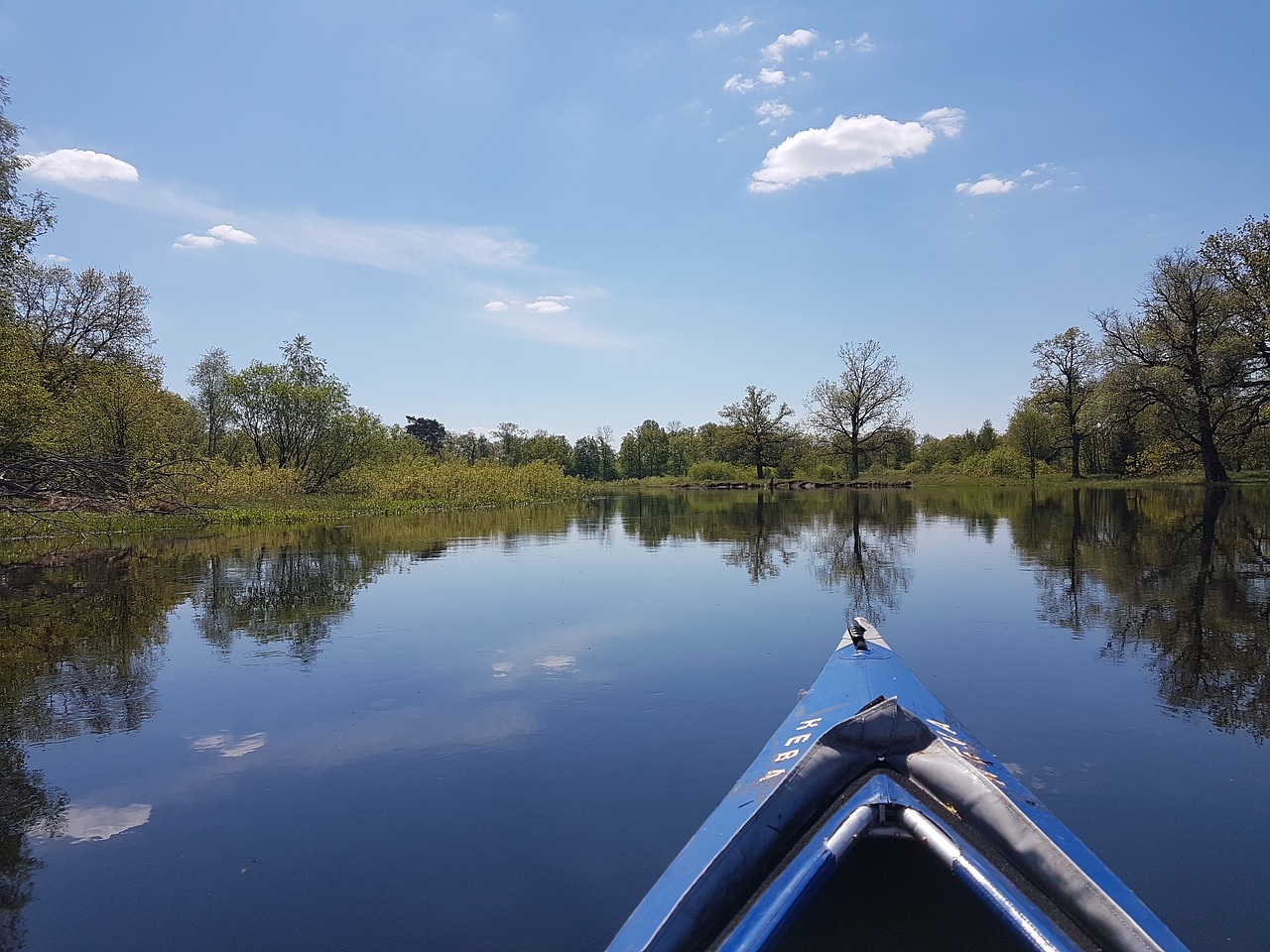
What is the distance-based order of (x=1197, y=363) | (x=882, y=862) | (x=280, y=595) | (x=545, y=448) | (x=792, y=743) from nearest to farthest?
(x=882, y=862), (x=792, y=743), (x=280, y=595), (x=1197, y=363), (x=545, y=448)

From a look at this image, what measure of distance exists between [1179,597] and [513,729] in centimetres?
821

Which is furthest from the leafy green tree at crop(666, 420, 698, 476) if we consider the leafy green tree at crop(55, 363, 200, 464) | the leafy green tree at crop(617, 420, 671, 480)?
the leafy green tree at crop(55, 363, 200, 464)

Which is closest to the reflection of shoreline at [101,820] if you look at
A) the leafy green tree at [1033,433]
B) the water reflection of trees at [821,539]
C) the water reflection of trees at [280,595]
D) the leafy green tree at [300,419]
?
the water reflection of trees at [280,595]

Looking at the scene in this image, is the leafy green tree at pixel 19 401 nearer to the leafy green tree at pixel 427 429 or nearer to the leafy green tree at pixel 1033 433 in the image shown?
the leafy green tree at pixel 1033 433

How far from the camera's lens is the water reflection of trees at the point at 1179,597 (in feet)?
18.5

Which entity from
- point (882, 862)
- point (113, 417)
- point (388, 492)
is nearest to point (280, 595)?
point (882, 862)

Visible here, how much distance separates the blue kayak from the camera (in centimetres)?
217

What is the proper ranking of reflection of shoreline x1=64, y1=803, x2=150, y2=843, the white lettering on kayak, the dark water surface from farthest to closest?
1. reflection of shoreline x1=64, y1=803, x2=150, y2=843
2. the dark water surface
3. the white lettering on kayak

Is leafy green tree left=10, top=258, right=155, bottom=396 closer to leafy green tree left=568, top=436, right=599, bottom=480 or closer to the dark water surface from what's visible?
the dark water surface

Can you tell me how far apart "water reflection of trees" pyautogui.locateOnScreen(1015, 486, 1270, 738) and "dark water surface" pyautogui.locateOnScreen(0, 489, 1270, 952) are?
1.9 inches

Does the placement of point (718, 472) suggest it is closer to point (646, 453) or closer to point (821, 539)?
point (646, 453)

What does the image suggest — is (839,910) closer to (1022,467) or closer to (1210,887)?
(1210,887)

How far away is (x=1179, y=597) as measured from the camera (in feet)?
29.0

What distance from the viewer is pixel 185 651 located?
750cm
